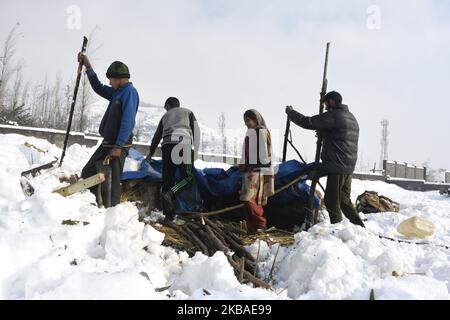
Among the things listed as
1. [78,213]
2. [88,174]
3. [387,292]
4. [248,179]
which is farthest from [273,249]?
[88,174]

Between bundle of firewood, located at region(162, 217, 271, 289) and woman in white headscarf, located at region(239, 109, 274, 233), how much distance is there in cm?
52

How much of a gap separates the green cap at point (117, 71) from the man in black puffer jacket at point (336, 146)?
2.08 m

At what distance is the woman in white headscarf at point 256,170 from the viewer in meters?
4.34

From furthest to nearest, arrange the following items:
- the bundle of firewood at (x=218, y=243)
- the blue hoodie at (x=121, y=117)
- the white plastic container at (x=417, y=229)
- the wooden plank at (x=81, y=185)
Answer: the white plastic container at (x=417, y=229) → the blue hoodie at (x=121, y=117) → the wooden plank at (x=81, y=185) → the bundle of firewood at (x=218, y=243)

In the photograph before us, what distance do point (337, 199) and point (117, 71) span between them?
2.95 metres

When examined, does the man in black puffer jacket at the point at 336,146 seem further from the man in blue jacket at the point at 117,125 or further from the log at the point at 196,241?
the man in blue jacket at the point at 117,125

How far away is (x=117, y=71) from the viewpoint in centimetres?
391

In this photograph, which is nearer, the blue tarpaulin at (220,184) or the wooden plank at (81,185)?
the wooden plank at (81,185)

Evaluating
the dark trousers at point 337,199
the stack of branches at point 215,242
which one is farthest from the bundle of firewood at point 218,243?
the dark trousers at point 337,199

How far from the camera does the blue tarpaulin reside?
475 centimetres

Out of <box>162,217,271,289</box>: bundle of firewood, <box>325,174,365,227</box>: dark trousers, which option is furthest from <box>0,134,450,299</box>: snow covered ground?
<box>325,174,365,227</box>: dark trousers

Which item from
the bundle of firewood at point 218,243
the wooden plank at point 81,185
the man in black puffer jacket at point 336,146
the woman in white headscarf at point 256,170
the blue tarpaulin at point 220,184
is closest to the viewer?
the bundle of firewood at point 218,243

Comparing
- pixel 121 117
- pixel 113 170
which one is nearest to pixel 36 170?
pixel 113 170
